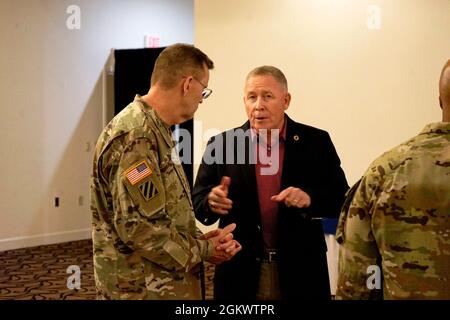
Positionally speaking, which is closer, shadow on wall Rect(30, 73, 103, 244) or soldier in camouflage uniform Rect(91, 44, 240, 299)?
soldier in camouflage uniform Rect(91, 44, 240, 299)

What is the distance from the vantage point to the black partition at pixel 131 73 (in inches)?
290

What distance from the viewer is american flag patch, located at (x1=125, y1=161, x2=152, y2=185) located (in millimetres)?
1652

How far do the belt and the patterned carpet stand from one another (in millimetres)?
2242

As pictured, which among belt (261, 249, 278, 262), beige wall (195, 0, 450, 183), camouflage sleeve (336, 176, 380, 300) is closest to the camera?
camouflage sleeve (336, 176, 380, 300)

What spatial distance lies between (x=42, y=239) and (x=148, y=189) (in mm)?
5656

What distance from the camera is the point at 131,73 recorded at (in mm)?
7449

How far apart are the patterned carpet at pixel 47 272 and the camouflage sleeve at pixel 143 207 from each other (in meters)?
2.74

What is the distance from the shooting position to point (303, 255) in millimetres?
2195
